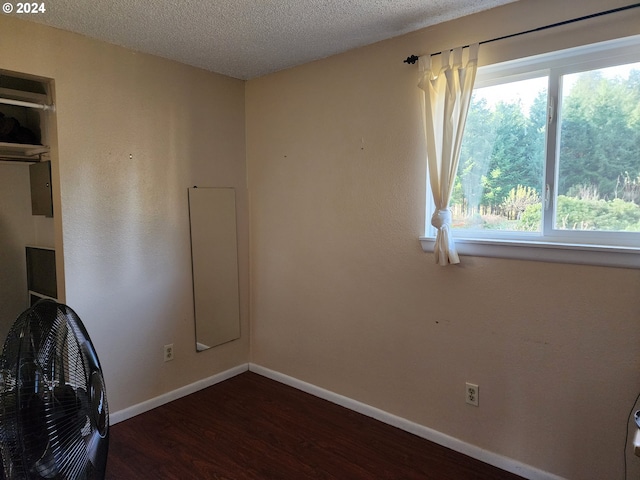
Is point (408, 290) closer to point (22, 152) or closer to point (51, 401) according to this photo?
point (51, 401)

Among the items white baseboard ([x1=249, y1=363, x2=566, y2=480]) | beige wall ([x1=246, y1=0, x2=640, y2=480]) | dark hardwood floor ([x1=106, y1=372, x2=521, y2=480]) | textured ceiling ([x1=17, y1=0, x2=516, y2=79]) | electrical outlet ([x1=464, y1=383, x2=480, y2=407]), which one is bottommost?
dark hardwood floor ([x1=106, y1=372, x2=521, y2=480])

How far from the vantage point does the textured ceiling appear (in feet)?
6.46

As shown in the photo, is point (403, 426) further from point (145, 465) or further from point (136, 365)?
point (136, 365)

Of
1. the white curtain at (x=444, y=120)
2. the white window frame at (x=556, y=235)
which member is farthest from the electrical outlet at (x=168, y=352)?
the white window frame at (x=556, y=235)

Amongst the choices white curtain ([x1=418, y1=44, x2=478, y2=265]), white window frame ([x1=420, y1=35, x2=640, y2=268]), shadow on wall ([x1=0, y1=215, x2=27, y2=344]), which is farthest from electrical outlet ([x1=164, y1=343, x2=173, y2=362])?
white window frame ([x1=420, y1=35, x2=640, y2=268])

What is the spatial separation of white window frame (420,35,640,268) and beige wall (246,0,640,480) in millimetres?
53

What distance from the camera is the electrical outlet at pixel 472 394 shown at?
85.4 inches

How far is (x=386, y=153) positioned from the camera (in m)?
2.43

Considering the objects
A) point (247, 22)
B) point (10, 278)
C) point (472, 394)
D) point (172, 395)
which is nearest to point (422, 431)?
point (472, 394)

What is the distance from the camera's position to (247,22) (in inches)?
Answer: 84.9

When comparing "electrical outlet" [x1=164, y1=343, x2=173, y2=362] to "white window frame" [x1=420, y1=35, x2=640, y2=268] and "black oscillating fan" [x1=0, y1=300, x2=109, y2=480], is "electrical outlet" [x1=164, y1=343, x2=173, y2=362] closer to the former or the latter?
"black oscillating fan" [x1=0, y1=300, x2=109, y2=480]

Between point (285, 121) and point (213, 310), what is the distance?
1483mm

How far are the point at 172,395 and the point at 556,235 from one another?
256 cm

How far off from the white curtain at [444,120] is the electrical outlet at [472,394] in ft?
2.22
